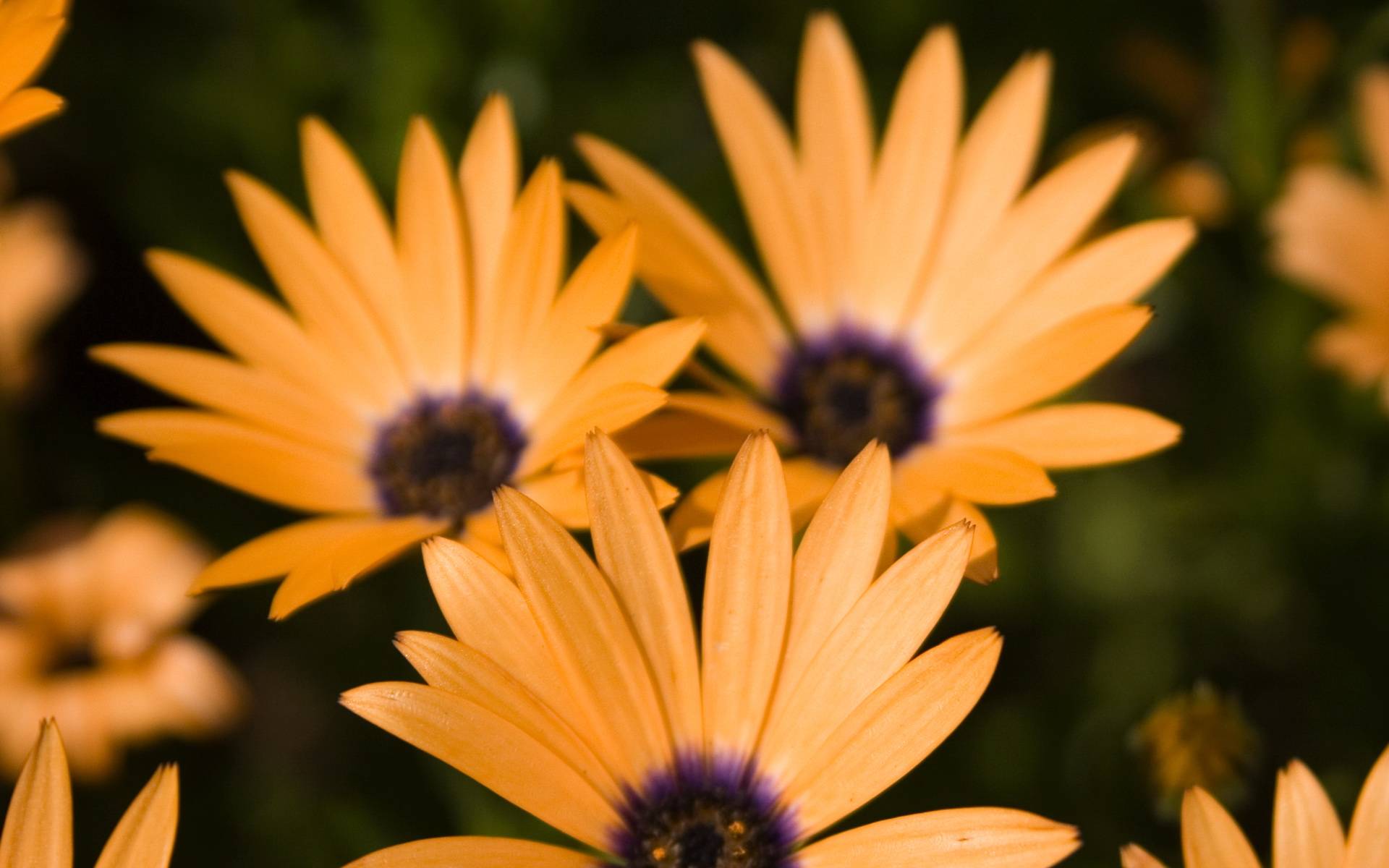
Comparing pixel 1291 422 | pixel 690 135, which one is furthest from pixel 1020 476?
pixel 690 135

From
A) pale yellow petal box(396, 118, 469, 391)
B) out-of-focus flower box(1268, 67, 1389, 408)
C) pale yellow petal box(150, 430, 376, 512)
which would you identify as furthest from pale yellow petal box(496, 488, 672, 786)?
out-of-focus flower box(1268, 67, 1389, 408)

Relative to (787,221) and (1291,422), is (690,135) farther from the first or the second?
(1291,422)

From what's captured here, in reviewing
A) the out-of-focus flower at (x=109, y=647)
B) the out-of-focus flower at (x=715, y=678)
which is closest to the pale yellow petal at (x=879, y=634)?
the out-of-focus flower at (x=715, y=678)

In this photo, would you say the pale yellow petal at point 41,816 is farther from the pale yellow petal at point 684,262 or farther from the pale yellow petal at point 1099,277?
the pale yellow petal at point 1099,277

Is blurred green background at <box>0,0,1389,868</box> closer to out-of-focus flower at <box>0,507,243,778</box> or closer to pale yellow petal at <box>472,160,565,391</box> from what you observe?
out-of-focus flower at <box>0,507,243,778</box>

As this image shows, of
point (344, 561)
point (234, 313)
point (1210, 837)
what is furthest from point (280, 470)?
point (1210, 837)

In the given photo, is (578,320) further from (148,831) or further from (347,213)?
(148,831)
